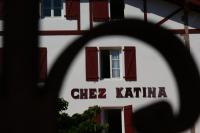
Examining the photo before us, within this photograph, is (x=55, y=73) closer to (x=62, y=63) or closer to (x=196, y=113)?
(x=62, y=63)

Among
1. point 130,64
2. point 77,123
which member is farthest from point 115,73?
point 77,123

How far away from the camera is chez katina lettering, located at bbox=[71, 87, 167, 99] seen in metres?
21.1

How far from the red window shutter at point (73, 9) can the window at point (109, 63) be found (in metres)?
1.45

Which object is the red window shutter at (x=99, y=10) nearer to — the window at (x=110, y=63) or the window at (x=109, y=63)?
the window at (x=110, y=63)

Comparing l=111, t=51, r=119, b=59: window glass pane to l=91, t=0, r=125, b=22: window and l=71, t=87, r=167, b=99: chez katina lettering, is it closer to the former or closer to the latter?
l=71, t=87, r=167, b=99: chez katina lettering

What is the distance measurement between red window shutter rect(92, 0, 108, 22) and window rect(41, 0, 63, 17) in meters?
1.17

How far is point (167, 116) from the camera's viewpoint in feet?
4.26

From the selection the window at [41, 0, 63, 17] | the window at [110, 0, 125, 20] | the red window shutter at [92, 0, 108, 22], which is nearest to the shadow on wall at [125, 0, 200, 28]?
the window at [110, 0, 125, 20]

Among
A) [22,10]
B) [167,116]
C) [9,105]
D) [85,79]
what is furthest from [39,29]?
[85,79]

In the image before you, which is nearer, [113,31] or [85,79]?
[113,31]

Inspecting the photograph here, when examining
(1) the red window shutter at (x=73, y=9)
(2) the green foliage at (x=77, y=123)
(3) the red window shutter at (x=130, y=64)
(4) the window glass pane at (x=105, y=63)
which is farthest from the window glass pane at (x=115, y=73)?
(2) the green foliage at (x=77, y=123)

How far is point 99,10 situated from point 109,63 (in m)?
1.75

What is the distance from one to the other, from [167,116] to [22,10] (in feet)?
1.15

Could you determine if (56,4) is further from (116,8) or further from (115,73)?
(115,73)
